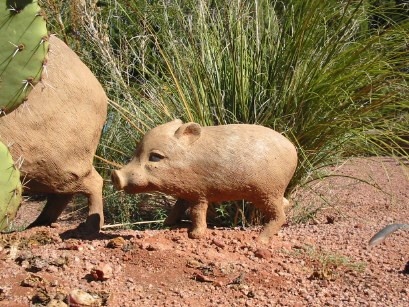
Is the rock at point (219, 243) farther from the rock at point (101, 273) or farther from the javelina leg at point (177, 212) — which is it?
the rock at point (101, 273)

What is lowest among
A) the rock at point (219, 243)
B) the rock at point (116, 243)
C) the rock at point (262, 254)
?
the rock at point (262, 254)

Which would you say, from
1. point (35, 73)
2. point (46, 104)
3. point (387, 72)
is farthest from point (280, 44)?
point (35, 73)

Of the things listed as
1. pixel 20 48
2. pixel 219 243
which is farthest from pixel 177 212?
pixel 20 48

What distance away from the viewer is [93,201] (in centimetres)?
450

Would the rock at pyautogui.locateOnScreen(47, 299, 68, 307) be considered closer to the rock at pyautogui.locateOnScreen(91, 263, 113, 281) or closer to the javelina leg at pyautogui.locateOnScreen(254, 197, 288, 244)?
the rock at pyautogui.locateOnScreen(91, 263, 113, 281)

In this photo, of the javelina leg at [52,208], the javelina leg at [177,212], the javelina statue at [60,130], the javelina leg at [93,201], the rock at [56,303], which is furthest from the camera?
the javelina leg at [52,208]

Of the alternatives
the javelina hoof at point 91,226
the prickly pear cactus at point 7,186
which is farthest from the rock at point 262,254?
the prickly pear cactus at point 7,186

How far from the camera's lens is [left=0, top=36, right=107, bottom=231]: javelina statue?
13.6 ft

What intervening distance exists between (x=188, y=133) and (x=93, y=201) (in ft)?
2.86

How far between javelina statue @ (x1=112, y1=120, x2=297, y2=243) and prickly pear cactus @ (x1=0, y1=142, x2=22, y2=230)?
578mm

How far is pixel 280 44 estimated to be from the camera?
5.18 meters

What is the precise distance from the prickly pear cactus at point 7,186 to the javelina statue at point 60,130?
605 mm

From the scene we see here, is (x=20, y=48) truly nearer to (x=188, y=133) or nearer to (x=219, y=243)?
(x=188, y=133)

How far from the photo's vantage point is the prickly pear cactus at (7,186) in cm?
341
